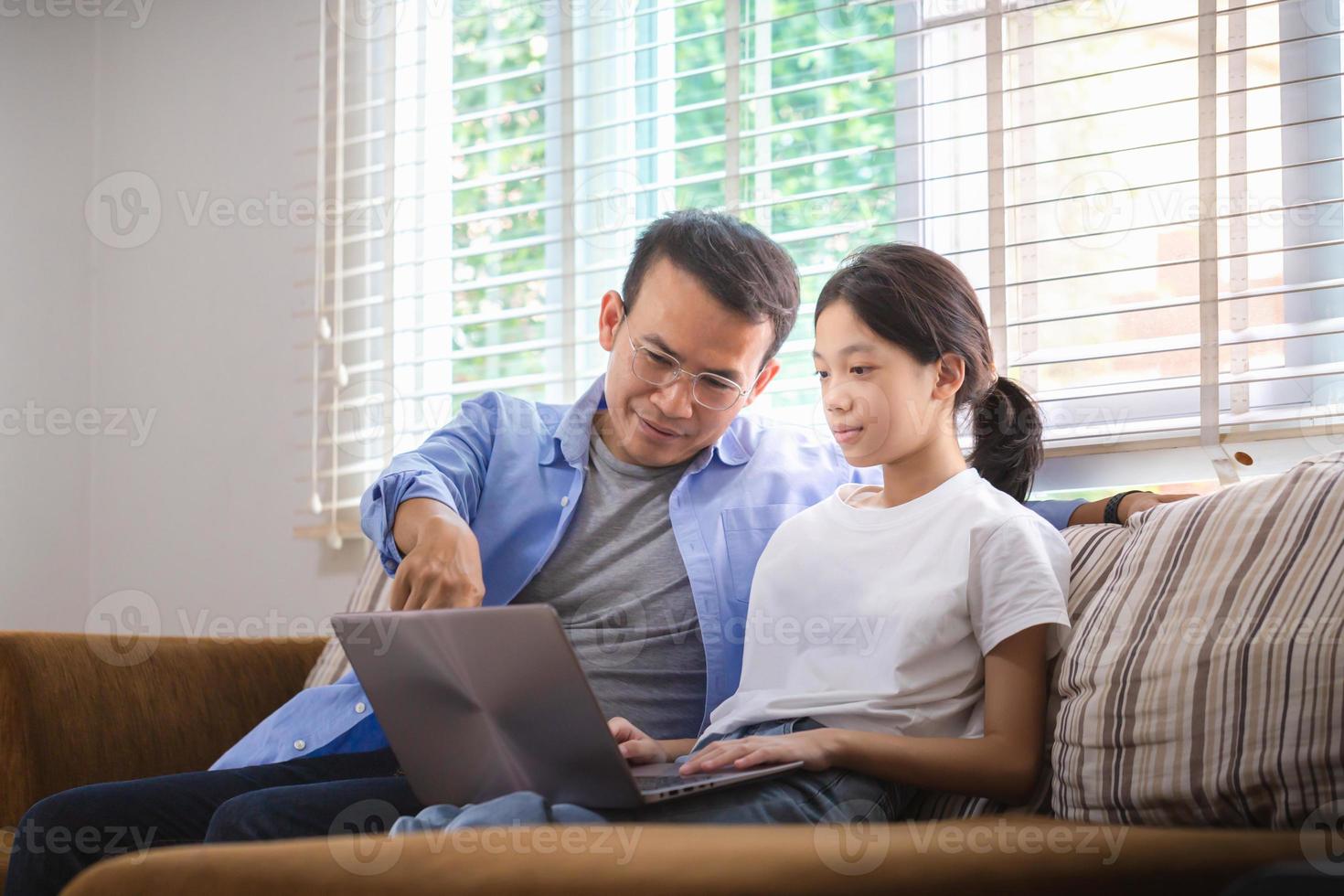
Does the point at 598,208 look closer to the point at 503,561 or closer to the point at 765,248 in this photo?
the point at 765,248

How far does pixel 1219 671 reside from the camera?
36.9 inches

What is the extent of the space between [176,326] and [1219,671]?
2.43m

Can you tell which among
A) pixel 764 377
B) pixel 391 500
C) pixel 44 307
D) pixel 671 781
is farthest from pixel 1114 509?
pixel 44 307

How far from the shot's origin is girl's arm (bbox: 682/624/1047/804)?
3.45 ft

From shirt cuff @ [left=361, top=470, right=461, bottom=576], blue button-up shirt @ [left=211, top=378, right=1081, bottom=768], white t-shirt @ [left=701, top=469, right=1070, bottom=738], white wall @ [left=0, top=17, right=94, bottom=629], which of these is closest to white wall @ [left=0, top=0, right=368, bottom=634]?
white wall @ [left=0, top=17, right=94, bottom=629]

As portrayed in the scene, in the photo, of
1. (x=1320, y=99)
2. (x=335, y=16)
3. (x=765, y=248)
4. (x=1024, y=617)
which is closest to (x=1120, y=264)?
(x=1320, y=99)

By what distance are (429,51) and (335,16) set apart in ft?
0.74

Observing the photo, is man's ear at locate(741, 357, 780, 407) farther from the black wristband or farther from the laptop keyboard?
the laptop keyboard

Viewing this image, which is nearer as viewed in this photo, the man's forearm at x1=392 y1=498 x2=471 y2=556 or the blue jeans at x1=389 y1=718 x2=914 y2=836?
the blue jeans at x1=389 y1=718 x2=914 y2=836

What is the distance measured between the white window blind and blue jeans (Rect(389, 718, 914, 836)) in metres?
0.83

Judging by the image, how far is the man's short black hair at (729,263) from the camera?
1536 millimetres

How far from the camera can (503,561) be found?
5.24 feet

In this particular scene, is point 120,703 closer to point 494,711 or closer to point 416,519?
point 416,519

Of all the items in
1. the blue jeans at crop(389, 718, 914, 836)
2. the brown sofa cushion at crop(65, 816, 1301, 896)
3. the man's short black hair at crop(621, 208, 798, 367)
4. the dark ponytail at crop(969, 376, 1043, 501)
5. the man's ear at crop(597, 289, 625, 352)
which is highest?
the man's short black hair at crop(621, 208, 798, 367)
